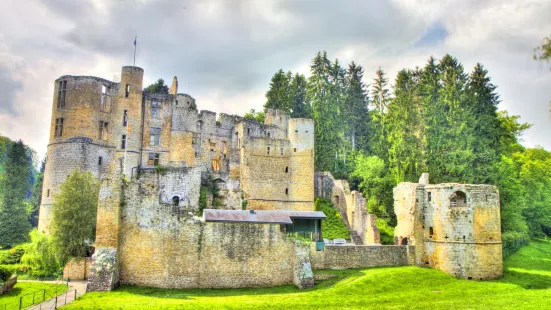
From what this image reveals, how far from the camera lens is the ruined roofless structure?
4184 cm

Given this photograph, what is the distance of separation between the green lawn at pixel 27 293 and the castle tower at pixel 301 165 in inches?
917

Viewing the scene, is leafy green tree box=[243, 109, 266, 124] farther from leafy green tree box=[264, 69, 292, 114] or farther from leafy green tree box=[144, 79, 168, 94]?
leafy green tree box=[144, 79, 168, 94]

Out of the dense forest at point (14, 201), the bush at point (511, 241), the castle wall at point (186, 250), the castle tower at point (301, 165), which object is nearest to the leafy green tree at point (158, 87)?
the dense forest at point (14, 201)

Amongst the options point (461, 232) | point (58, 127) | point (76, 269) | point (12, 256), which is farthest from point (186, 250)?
point (58, 127)

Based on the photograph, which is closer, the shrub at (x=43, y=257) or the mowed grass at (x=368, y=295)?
the mowed grass at (x=368, y=295)

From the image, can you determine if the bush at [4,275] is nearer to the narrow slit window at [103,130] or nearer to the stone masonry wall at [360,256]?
the narrow slit window at [103,130]

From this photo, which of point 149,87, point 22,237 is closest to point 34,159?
point 149,87

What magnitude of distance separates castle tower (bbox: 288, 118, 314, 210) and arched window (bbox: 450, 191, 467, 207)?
46.2 ft

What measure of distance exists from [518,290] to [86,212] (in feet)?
97.3

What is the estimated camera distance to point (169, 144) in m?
46.7

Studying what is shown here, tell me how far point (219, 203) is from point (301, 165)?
378 inches

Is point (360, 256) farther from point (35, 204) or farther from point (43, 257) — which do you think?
point (35, 204)

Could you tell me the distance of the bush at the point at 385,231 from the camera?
41.2 m

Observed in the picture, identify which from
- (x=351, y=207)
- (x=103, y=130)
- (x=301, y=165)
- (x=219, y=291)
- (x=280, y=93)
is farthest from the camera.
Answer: (x=280, y=93)
